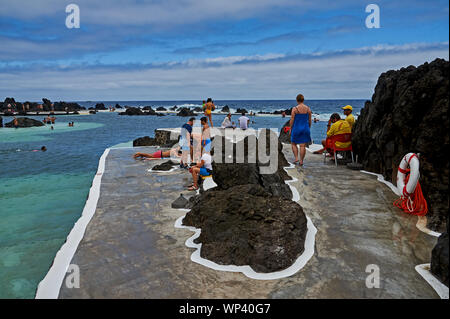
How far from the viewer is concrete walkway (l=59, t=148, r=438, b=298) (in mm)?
3686

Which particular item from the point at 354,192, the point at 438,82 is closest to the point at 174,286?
the point at 354,192

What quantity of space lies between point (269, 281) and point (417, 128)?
4.76m

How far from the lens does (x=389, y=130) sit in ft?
25.4

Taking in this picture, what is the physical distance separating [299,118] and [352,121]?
2.07 meters

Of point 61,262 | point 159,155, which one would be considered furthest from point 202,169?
point 159,155

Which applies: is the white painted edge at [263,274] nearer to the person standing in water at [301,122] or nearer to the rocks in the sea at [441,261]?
the rocks in the sea at [441,261]

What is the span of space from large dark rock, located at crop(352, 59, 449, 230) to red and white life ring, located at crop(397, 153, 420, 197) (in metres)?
0.24

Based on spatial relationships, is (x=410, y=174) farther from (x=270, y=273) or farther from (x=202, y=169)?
(x=202, y=169)

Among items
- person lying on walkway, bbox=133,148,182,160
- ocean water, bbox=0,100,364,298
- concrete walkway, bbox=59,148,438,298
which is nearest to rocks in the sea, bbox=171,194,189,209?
concrete walkway, bbox=59,148,438,298

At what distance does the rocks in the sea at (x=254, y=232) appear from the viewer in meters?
4.26

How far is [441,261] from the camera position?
3789mm

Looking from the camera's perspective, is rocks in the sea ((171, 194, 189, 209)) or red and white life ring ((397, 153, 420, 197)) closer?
red and white life ring ((397, 153, 420, 197))

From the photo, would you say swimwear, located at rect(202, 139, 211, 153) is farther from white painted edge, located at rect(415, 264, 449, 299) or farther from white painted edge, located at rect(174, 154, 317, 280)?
white painted edge, located at rect(415, 264, 449, 299)
